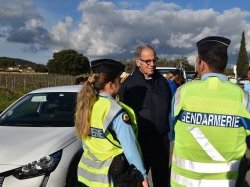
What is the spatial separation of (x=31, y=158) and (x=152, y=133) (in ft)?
4.34

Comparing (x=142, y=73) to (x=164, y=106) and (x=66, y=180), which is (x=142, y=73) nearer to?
(x=164, y=106)

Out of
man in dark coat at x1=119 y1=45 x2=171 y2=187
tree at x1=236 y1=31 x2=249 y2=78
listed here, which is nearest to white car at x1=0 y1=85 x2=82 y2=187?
man in dark coat at x1=119 y1=45 x2=171 y2=187

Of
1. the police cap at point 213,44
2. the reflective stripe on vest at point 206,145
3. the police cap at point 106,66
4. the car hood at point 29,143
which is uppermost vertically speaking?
the police cap at point 213,44

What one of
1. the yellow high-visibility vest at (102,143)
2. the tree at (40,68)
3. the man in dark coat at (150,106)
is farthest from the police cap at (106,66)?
the tree at (40,68)

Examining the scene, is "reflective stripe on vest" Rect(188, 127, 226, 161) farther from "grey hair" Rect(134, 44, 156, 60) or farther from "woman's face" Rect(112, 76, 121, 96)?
"grey hair" Rect(134, 44, 156, 60)

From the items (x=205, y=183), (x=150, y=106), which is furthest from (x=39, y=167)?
(x=205, y=183)

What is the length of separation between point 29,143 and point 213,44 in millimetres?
2852

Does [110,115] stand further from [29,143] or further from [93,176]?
[29,143]

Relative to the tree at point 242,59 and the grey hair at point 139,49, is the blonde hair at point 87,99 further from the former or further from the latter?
the tree at point 242,59

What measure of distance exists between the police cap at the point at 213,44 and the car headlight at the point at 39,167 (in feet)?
8.25

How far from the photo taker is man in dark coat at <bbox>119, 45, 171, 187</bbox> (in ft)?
14.9

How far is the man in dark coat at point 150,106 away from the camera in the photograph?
453 cm

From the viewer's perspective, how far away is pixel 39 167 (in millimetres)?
4723

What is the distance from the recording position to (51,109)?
645 cm
